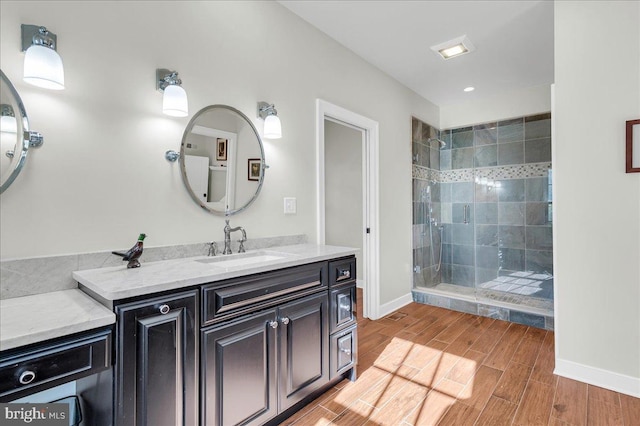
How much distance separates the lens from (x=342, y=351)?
204cm

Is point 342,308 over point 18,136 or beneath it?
beneath

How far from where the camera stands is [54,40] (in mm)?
1354

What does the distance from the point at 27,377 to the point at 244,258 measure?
115 cm

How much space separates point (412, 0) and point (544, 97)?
260cm

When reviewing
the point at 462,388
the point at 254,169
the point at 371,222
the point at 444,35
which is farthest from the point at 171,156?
the point at 444,35

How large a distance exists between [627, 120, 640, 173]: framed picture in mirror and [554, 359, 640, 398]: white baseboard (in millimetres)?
1335

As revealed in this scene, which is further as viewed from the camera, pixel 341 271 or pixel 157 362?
pixel 341 271

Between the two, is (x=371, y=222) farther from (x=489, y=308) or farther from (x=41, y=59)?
(x=41, y=59)

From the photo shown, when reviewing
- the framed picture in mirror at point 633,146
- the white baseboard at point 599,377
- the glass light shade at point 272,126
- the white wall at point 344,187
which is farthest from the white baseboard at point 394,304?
the framed picture in mirror at point 633,146

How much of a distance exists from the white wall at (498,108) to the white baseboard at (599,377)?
3001 millimetres

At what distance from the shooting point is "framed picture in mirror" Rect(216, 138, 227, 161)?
1.99 m

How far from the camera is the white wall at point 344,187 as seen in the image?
15.3 ft

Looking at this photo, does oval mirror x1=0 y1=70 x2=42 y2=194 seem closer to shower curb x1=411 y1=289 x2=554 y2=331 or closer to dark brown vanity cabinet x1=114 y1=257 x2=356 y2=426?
dark brown vanity cabinet x1=114 y1=257 x2=356 y2=426

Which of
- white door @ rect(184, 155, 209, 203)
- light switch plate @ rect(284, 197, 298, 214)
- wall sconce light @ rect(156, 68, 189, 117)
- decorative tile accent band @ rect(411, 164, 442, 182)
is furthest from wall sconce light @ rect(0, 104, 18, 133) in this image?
decorative tile accent band @ rect(411, 164, 442, 182)
